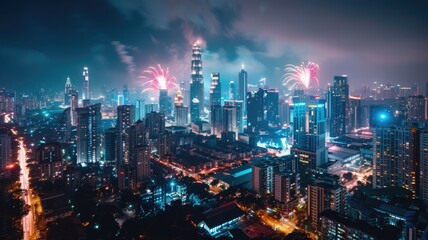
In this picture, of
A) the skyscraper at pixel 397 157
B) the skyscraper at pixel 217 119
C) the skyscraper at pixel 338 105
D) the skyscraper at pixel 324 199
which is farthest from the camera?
the skyscraper at pixel 217 119

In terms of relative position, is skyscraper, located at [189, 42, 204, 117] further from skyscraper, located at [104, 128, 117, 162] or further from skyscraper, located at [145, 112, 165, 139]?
skyscraper, located at [104, 128, 117, 162]

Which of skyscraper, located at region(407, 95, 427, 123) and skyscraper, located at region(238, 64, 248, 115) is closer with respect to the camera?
skyscraper, located at region(407, 95, 427, 123)

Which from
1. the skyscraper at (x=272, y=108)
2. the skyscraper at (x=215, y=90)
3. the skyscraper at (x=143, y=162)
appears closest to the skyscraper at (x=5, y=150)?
the skyscraper at (x=143, y=162)

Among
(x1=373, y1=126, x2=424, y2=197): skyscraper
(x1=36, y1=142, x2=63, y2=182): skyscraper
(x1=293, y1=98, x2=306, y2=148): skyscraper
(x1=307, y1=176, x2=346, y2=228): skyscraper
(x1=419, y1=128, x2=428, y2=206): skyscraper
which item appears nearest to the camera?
(x1=307, y1=176, x2=346, y2=228): skyscraper

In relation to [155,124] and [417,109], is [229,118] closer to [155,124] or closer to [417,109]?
[155,124]

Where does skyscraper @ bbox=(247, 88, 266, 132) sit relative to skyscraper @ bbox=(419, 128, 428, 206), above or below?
above

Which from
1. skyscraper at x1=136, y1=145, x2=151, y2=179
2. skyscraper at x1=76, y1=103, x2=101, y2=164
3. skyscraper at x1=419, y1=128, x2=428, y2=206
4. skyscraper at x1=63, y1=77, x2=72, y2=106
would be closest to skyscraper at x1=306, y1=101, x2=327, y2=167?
skyscraper at x1=419, y1=128, x2=428, y2=206

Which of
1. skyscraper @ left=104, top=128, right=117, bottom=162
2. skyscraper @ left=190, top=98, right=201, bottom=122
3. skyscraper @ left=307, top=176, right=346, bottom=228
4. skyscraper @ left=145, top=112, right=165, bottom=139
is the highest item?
skyscraper @ left=190, top=98, right=201, bottom=122

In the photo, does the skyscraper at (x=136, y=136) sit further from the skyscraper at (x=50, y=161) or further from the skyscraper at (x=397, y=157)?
the skyscraper at (x=397, y=157)
